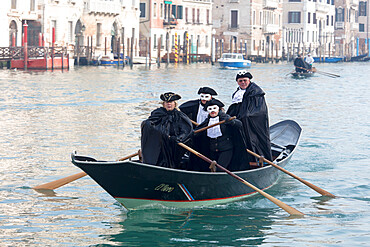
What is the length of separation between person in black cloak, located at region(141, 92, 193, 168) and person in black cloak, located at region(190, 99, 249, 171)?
31cm

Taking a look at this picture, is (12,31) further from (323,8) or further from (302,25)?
(323,8)

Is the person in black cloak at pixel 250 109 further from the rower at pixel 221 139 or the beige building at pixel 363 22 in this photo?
the beige building at pixel 363 22

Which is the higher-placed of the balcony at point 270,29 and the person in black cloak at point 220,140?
the balcony at point 270,29

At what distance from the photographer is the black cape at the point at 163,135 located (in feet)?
26.9

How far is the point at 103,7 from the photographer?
157ft

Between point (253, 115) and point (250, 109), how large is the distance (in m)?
0.08

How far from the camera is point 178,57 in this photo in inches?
2176

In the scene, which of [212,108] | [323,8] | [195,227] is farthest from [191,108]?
[323,8]

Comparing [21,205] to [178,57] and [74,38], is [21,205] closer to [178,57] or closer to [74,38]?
[74,38]

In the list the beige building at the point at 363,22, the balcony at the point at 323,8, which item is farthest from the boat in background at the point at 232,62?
the beige building at the point at 363,22

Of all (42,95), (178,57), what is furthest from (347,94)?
(178,57)

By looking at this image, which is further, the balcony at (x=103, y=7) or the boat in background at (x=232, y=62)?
the boat in background at (x=232, y=62)

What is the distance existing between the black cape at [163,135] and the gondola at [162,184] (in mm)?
227

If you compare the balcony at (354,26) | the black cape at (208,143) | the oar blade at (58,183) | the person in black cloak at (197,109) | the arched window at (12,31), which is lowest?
the oar blade at (58,183)
